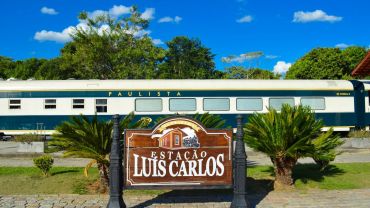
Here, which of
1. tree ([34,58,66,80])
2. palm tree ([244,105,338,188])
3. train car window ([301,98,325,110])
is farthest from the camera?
tree ([34,58,66,80])

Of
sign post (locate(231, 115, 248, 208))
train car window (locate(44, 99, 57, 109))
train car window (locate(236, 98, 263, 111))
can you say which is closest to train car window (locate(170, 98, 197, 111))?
train car window (locate(236, 98, 263, 111))

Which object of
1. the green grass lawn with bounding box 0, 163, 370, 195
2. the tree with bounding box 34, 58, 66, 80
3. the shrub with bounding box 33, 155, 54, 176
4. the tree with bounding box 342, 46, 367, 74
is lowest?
the green grass lawn with bounding box 0, 163, 370, 195

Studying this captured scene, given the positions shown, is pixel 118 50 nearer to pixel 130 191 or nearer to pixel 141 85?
pixel 141 85

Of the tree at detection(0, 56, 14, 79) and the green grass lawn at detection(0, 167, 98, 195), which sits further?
the tree at detection(0, 56, 14, 79)

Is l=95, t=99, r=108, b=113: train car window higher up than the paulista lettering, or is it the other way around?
l=95, t=99, r=108, b=113: train car window

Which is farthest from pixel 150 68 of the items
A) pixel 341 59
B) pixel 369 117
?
pixel 341 59

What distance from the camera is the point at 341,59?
59062 millimetres

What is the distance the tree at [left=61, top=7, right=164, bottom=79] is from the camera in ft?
114

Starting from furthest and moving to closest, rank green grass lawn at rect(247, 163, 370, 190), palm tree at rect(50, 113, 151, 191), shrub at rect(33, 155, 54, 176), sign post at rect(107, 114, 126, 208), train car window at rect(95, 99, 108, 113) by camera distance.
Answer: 1. train car window at rect(95, 99, 108, 113)
2. shrub at rect(33, 155, 54, 176)
3. green grass lawn at rect(247, 163, 370, 190)
4. palm tree at rect(50, 113, 151, 191)
5. sign post at rect(107, 114, 126, 208)

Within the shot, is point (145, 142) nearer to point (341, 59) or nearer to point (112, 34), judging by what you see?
point (112, 34)

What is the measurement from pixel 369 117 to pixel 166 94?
37.9ft

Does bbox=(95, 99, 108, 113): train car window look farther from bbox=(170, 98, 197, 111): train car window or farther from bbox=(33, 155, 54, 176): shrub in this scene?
bbox=(33, 155, 54, 176): shrub

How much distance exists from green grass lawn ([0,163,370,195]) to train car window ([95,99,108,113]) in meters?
8.08

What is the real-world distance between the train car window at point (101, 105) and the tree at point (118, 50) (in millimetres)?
14357
